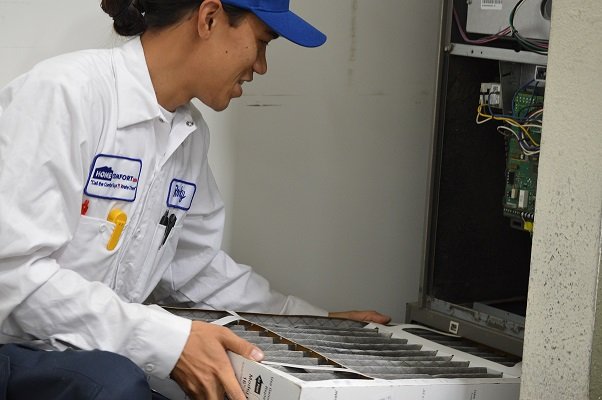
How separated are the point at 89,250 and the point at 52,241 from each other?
0.16 meters

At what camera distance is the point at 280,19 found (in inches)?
73.5

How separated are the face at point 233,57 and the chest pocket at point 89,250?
33 cm

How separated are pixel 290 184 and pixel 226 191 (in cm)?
18

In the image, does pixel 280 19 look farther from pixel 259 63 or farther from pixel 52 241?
pixel 52 241

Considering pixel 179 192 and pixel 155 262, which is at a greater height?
pixel 179 192

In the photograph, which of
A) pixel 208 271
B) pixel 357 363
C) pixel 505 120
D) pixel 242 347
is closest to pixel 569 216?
pixel 357 363

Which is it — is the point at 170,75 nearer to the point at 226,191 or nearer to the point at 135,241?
the point at 135,241

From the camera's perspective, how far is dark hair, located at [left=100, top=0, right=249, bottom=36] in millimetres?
1844

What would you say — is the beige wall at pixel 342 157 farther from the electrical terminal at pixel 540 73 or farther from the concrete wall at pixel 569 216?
the concrete wall at pixel 569 216

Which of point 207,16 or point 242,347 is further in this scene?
point 207,16

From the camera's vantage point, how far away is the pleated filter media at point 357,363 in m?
1.60

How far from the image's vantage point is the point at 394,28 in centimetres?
267

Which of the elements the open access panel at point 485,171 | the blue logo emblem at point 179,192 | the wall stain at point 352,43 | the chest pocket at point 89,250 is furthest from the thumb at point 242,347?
the wall stain at point 352,43

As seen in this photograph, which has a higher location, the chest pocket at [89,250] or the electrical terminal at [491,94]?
the electrical terminal at [491,94]
